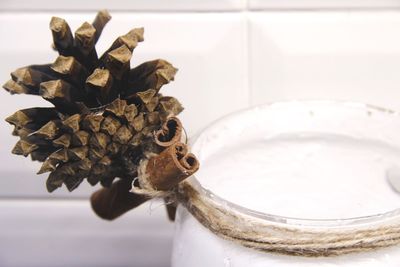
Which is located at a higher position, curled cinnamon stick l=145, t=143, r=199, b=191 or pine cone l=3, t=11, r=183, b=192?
pine cone l=3, t=11, r=183, b=192

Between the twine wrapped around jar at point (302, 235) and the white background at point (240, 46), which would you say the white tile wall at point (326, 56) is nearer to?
the white background at point (240, 46)

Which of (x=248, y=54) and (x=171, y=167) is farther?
(x=248, y=54)

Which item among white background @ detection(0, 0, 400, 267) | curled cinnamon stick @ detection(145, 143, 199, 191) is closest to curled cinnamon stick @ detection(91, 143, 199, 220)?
curled cinnamon stick @ detection(145, 143, 199, 191)

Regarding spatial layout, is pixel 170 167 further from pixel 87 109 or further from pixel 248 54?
pixel 248 54

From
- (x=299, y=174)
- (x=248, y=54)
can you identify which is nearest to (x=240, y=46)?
(x=248, y=54)

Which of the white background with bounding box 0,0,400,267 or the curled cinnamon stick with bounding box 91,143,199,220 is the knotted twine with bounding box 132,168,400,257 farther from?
the white background with bounding box 0,0,400,267

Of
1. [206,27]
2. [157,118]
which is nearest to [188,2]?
[206,27]
